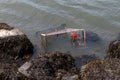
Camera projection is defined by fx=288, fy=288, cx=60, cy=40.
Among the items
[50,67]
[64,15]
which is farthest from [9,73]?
[64,15]

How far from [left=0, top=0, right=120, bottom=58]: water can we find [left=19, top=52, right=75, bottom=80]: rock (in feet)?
12.4

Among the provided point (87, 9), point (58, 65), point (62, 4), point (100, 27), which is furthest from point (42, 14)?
point (58, 65)

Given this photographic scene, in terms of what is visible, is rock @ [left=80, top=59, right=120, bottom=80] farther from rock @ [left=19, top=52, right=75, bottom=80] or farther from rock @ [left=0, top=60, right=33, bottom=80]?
rock @ [left=0, top=60, right=33, bottom=80]

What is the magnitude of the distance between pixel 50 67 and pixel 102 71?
1.89 metres

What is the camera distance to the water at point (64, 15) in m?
13.8

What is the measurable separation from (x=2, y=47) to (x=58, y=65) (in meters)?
2.56

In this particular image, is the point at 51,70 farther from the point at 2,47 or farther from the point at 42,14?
the point at 42,14

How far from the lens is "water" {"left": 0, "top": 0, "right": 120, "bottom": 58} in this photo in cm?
1379

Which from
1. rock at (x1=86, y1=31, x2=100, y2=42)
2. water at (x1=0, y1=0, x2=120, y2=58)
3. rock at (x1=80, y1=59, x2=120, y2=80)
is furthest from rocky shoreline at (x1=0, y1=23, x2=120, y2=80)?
water at (x1=0, y1=0, x2=120, y2=58)

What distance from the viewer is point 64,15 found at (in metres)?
15.2

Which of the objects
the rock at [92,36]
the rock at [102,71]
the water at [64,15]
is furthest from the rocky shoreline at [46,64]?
the water at [64,15]

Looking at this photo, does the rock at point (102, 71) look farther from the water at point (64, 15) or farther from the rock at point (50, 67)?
the water at point (64, 15)

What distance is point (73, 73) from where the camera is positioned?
27.1ft

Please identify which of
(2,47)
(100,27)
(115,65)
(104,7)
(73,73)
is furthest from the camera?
(104,7)
